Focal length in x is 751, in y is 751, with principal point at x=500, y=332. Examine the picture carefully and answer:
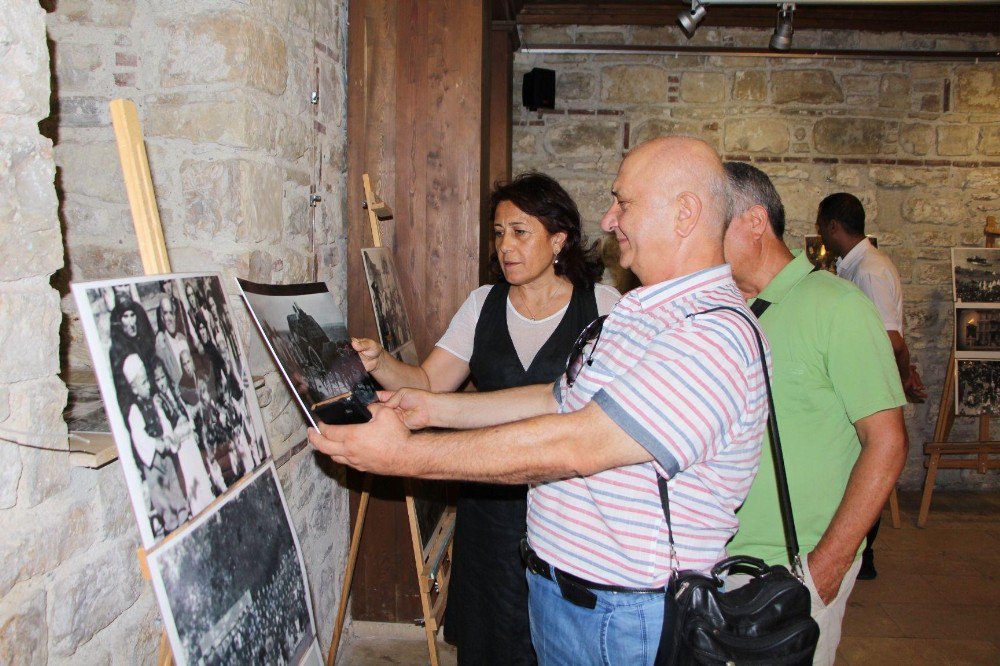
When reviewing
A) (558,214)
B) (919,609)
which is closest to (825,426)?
(558,214)

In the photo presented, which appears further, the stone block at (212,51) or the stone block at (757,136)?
the stone block at (757,136)

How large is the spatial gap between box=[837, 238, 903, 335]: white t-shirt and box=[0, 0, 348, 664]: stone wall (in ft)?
9.73

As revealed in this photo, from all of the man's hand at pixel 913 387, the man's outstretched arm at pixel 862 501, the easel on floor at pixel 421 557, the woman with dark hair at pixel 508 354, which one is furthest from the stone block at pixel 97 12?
the man's hand at pixel 913 387

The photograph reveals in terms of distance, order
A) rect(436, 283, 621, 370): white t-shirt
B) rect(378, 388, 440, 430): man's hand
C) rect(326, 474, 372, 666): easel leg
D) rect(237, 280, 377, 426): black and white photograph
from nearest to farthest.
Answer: rect(237, 280, 377, 426): black and white photograph, rect(378, 388, 440, 430): man's hand, rect(436, 283, 621, 370): white t-shirt, rect(326, 474, 372, 666): easel leg

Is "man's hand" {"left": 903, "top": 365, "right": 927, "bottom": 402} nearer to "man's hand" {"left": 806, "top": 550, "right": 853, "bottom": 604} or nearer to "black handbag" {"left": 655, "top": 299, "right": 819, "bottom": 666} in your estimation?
"man's hand" {"left": 806, "top": 550, "right": 853, "bottom": 604}

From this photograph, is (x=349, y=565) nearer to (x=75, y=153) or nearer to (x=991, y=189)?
(x=75, y=153)

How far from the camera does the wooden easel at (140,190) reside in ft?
4.52

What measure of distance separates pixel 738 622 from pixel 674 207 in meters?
0.76

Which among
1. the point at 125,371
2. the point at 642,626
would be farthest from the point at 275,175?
the point at 642,626

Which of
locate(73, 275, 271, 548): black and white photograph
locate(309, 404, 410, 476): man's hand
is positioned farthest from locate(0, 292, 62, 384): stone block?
locate(309, 404, 410, 476): man's hand

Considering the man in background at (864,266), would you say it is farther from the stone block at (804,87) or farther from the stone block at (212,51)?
the stone block at (212,51)

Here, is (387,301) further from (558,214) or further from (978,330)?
(978,330)

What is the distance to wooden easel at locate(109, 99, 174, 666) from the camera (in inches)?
54.2

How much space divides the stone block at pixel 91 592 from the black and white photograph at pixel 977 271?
5.39 meters
